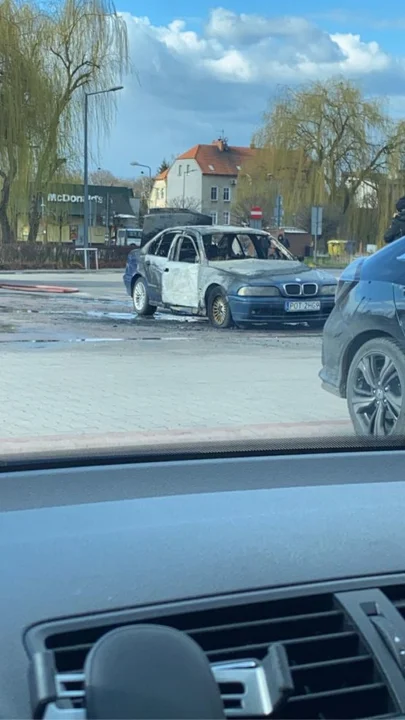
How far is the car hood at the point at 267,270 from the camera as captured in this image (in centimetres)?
1001

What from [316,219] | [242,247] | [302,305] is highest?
[316,219]

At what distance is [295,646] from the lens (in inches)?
64.1

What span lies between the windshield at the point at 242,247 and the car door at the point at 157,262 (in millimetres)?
907

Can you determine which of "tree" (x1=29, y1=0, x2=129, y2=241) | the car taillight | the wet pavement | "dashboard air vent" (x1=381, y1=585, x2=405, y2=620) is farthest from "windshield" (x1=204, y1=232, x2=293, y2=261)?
"dashboard air vent" (x1=381, y1=585, x2=405, y2=620)

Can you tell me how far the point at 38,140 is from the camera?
14.3 metres

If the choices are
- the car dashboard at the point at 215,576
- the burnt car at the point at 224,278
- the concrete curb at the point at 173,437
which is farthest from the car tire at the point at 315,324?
the car dashboard at the point at 215,576

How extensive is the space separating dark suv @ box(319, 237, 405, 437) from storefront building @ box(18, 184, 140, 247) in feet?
20.2

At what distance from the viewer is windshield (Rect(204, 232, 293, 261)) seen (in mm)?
10656

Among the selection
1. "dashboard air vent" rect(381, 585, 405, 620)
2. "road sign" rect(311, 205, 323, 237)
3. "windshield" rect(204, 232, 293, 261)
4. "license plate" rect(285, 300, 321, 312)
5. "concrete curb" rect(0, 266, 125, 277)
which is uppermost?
"road sign" rect(311, 205, 323, 237)

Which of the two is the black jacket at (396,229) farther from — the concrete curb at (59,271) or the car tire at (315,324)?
the concrete curb at (59,271)

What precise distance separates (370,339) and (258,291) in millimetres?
4917

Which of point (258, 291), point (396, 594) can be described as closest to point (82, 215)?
point (258, 291)

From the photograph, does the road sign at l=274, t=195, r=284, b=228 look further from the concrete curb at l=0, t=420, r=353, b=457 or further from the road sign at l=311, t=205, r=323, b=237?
the concrete curb at l=0, t=420, r=353, b=457

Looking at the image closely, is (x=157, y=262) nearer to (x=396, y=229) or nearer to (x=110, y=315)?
(x=110, y=315)
